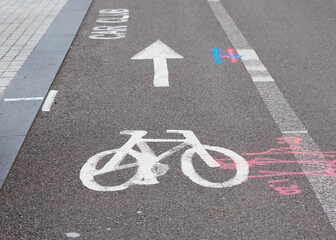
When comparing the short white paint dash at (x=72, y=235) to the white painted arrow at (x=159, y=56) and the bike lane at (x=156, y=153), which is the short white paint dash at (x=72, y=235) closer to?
the bike lane at (x=156, y=153)

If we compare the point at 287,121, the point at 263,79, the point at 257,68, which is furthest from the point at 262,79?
the point at 287,121

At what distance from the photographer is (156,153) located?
5129 mm

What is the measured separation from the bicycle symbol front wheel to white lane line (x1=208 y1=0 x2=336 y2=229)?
58cm

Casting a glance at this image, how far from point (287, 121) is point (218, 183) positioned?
1.69 metres

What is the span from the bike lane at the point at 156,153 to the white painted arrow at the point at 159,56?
11 cm

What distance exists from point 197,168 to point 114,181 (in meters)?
0.83

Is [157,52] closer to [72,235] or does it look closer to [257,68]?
[257,68]

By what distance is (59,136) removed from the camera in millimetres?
5574

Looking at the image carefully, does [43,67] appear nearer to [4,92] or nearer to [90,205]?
[4,92]

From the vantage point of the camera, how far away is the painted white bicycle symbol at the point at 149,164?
461 cm

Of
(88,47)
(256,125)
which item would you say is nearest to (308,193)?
(256,125)

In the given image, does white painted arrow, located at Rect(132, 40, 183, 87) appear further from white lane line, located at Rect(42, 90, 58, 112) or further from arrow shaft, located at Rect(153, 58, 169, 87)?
white lane line, located at Rect(42, 90, 58, 112)

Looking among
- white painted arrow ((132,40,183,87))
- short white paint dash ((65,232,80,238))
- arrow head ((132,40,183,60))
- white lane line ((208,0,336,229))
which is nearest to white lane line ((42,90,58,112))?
white painted arrow ((132,40,183,87))

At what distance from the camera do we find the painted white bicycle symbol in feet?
15.1
